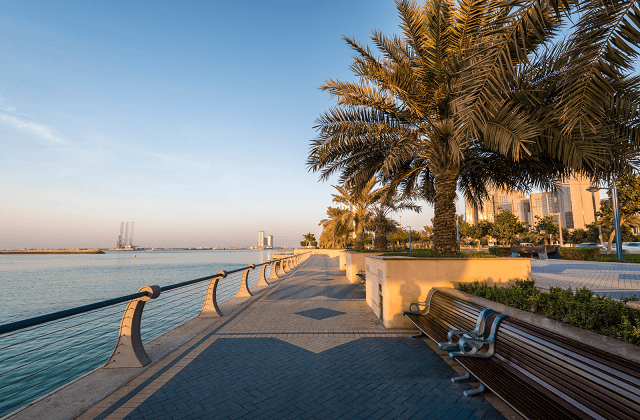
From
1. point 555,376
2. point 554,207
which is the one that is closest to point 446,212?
point 555,376

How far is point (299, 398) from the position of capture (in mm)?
3301

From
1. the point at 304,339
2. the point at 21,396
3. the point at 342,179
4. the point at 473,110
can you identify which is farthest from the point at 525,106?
the point at 21,396

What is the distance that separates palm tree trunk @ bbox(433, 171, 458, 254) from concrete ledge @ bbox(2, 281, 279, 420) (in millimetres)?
6166

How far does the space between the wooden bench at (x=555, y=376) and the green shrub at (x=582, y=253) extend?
1022 inches

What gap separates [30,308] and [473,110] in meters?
20.6

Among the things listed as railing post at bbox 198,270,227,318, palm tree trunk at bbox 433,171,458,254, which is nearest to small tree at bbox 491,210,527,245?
palm tree trunk at bbox 433,171,458,254

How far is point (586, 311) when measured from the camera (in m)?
3.48

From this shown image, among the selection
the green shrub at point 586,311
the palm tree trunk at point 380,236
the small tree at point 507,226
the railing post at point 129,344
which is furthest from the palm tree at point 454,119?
the small tree at point 507,226

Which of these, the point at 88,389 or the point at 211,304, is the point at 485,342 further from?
the point at 211,304

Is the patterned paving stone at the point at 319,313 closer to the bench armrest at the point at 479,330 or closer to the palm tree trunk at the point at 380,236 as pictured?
the bench armrest at the point at 479,330

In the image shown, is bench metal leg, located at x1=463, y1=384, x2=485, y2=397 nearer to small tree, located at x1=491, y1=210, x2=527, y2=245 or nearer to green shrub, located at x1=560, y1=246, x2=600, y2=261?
green shrub, located at x1=560, y1=246, x2=600, y2=261

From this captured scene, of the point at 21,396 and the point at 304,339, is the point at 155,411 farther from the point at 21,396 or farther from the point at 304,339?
the point at 21,396

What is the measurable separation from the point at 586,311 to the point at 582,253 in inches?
1036

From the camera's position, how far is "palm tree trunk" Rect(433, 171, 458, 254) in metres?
7.82
